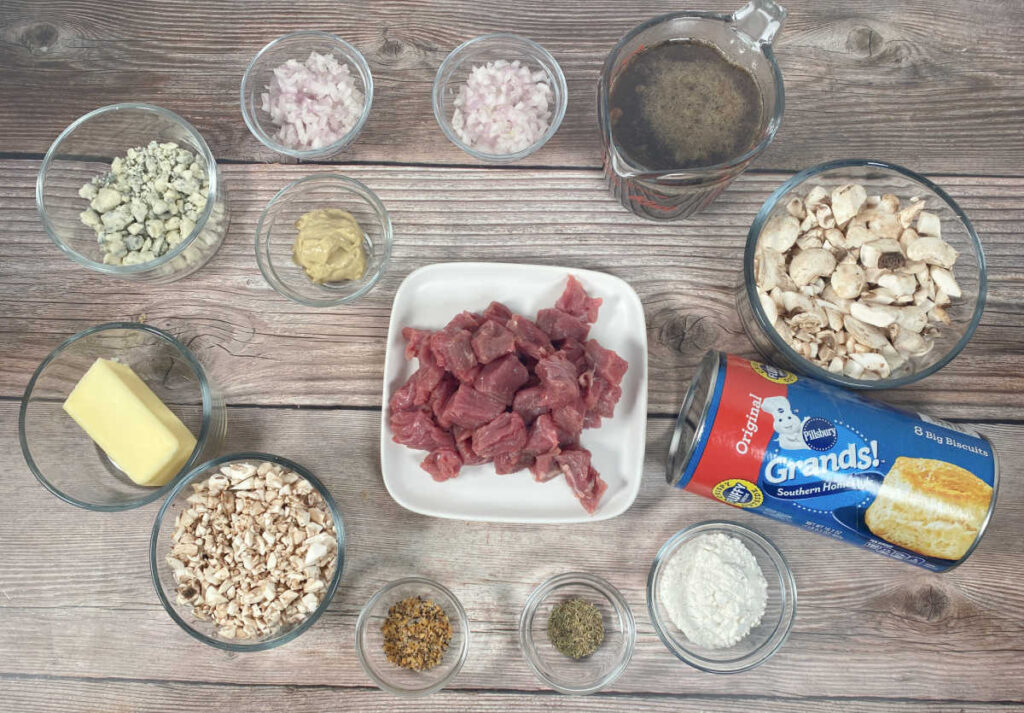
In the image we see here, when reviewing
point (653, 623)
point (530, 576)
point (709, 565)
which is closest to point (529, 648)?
point (530, 576)

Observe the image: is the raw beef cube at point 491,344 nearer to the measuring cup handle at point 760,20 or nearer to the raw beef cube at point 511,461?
the raw beef cube at point 511,461

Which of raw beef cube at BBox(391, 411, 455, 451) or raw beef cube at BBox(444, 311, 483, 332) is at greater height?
raw beef cube at BBox(444, 311, 483, 332)

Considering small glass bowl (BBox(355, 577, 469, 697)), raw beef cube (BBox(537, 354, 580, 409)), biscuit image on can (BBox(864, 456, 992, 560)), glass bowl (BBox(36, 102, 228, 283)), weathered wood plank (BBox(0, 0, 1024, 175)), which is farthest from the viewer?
weathered wood plank (BBox(0, 0, 1024, 175))

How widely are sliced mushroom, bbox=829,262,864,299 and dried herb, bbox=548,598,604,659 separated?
993mm

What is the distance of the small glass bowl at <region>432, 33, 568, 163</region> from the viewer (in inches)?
73.8

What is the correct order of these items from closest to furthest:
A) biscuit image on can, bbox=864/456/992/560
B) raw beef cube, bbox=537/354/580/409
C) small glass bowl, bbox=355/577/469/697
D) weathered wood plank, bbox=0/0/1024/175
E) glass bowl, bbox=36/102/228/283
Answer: biscuit image on can, bbox=864/456/992/560 → raw beef cube, bbox=537/354/580/409 → small glass bowl, bbox=355/577/469/697 → glass bowl, bbox=36/102/228/283 → weathered wood plank, bbox=0/0/1024/175

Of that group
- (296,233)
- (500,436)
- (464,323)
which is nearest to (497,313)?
(464,323)

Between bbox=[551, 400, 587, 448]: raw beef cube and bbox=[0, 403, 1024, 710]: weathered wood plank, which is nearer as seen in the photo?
bbox=[551, 400, 587, 448]: raw beef cube

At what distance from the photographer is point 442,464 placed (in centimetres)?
168

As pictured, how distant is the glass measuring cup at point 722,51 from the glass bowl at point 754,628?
84 centimetres

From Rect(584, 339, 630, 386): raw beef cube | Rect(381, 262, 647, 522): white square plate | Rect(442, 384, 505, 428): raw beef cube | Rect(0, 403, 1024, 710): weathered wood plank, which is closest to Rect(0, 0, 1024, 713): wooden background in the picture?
Rect(0, 403, 1024, 710): weathered wood plank

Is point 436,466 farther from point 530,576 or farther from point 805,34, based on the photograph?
point 805,34

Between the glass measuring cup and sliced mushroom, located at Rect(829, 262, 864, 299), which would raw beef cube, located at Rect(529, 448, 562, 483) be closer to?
the glass measuring cup

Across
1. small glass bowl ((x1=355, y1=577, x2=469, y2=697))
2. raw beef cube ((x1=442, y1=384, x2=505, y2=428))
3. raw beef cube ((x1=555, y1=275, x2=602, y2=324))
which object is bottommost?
small glass bowl ((x1=355, y1=577, x2=469, y2=697))
